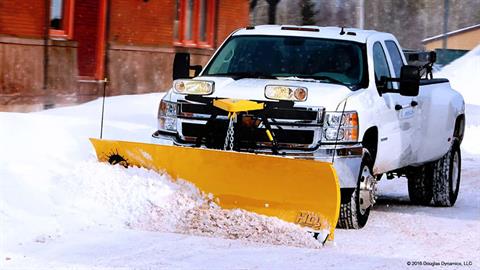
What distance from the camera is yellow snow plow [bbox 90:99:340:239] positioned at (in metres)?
9.73

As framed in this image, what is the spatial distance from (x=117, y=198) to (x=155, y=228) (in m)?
0.46

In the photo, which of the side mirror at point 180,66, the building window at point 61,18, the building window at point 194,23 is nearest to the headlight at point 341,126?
the side mirror at point 180,66

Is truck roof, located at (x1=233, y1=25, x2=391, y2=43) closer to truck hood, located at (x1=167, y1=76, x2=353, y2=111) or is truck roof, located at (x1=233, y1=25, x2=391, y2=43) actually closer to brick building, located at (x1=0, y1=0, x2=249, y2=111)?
truck hood, located at (x1=167, y1=76, x2=353, y2=111)

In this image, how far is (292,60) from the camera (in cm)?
1169

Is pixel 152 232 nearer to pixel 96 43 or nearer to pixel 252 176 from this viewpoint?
pixel 252 176

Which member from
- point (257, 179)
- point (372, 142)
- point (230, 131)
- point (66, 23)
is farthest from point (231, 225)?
point (66, 23)

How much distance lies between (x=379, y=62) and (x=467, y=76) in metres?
25.3

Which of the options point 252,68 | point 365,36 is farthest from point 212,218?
point 365,36

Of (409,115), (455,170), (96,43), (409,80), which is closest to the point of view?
(409,80)

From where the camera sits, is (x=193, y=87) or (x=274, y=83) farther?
(x=193, y=87)

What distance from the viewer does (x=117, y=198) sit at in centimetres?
1031

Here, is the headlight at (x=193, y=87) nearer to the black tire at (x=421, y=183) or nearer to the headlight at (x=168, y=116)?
the headlight at (x=168, y=116)

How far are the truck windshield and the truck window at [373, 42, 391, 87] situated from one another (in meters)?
0.21

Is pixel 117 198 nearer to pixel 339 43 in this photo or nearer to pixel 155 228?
pixel 155 228
